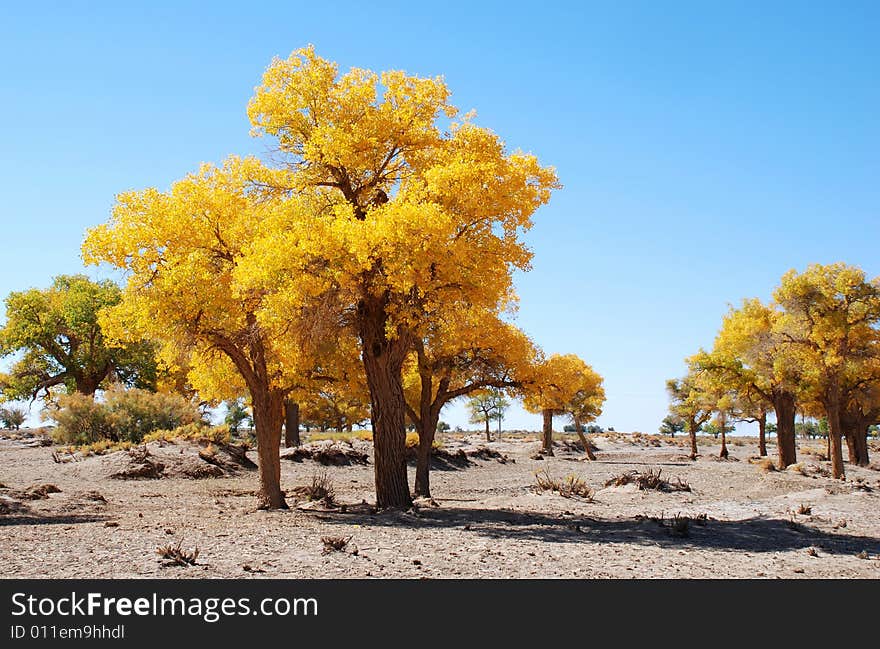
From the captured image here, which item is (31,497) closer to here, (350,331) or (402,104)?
(350,331)

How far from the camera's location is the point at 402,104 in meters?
15.5

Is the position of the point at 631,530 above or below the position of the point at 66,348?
below

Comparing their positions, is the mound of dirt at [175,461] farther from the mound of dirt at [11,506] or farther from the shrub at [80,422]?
the mound of dirt at [11,506]

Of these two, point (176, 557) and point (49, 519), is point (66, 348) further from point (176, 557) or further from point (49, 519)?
point (176, 557)

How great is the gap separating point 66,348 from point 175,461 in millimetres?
23788

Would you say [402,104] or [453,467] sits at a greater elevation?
[402,104]

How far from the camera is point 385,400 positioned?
15.6 meters

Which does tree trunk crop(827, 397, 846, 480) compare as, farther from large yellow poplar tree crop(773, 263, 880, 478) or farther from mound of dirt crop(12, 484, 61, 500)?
mound of dirt crop(12, 484, 61, 500)

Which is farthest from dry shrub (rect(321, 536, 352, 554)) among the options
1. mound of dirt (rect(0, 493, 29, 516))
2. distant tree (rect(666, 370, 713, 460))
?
distant tree (rect(666, 370, 713, 460))

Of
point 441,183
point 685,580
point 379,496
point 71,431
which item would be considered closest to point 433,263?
point 441,183

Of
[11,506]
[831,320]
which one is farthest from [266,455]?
[831,320]

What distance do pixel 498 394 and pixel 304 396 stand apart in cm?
647

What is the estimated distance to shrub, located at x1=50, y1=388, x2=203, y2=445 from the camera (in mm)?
33125

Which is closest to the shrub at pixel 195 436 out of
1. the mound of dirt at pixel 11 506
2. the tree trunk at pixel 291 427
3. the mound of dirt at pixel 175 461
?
the mound of dirt at pixel 175 461
